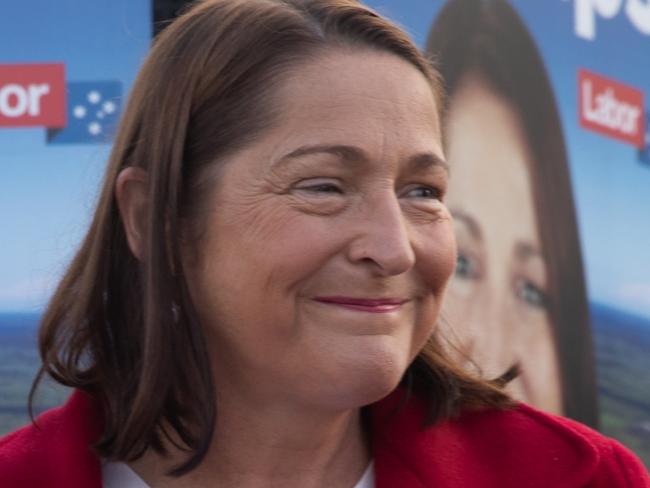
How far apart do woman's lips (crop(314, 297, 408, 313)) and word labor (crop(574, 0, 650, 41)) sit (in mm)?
2418

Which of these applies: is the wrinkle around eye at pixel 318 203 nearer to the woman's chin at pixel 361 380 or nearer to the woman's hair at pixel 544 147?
the woman's chin at pixel 361 380

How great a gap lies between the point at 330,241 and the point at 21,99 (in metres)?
1.81

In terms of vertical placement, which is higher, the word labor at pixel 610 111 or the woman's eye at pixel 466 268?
the word labor at pixel 610 111

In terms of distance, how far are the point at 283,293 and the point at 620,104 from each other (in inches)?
102

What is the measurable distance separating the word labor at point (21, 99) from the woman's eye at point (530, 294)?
4.51 ft

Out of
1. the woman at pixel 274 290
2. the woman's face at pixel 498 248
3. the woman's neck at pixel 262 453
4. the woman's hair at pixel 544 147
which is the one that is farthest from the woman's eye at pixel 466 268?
the woman's neck at pixel 262 453

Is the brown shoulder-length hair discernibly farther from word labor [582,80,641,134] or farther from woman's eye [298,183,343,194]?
word labor [582,80,641,134]

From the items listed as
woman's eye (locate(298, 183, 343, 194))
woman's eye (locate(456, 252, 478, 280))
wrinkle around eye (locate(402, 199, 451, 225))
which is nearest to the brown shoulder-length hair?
woman's eye (locate(298, 183, 343, 194))

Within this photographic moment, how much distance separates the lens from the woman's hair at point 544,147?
12.8 ft

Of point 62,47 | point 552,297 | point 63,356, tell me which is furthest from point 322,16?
point 552,297

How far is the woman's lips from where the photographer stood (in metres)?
1.86

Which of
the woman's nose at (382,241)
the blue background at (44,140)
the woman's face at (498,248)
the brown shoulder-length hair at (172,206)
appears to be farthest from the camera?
the woman's face at (498,248)

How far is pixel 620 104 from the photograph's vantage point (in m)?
4.20

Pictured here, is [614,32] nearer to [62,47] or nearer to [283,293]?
[62,47]
